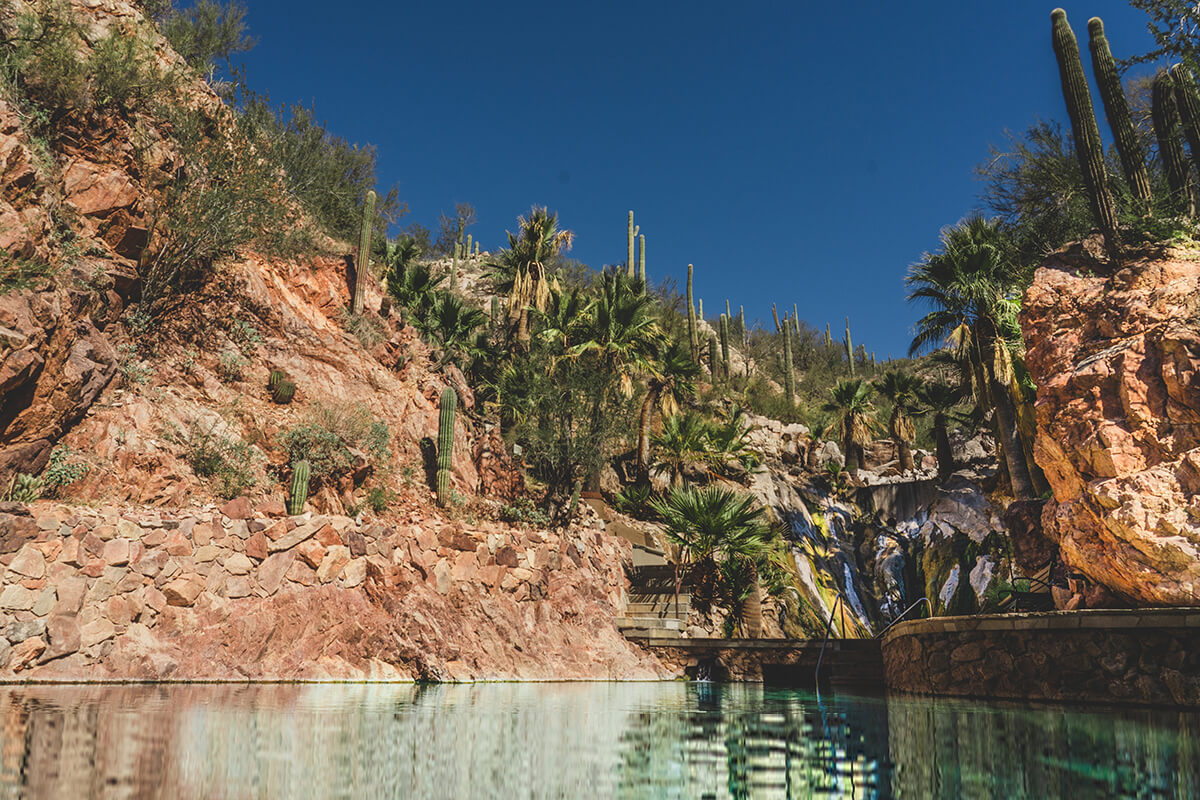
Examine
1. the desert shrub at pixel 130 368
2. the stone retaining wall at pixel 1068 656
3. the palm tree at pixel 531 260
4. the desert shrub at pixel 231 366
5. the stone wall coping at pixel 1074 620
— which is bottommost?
the stone retaining wall at pixel 1068 656

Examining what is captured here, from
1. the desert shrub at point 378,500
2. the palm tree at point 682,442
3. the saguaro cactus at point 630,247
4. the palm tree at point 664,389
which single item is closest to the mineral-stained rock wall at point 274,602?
the desert shrub at point 378,500

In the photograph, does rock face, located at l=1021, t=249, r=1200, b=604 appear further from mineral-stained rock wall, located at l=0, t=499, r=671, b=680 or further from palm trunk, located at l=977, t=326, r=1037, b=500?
mineral-stained rock wall, located at l=0, t=499, r=671, b=680

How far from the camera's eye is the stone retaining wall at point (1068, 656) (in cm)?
823

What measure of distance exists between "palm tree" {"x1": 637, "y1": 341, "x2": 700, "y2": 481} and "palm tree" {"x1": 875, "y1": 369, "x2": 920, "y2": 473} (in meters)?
8.93

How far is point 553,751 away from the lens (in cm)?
413

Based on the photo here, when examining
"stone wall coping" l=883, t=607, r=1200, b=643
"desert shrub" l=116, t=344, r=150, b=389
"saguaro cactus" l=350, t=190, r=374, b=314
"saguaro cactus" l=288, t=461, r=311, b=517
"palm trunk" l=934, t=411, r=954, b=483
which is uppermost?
"saguaro cactus" l=350, t=190, r=374, b=314

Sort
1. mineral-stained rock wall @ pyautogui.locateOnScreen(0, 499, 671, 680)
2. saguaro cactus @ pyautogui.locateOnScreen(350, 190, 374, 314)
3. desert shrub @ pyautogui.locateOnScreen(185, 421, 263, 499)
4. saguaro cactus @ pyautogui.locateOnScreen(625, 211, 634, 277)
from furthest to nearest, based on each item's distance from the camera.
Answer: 1. saguaro cactus @ pyautogui.locateOnScreen(625, 211, 634, 277)
2. saguaro cactus @ pyautogui.locateOnScreen(350, 190, 374, 314)
3. desert shrub @ pyautogui.locateOnScreen(185, 421, 263, 499)
4. mineral-stained rock wall @ pyautogui.locateOnScreen(0, 499, 671, 680)

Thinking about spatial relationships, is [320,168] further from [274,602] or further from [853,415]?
[853,415]

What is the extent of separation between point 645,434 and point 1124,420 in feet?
54.6

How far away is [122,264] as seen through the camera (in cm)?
1346

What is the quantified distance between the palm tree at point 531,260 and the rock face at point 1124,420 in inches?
657

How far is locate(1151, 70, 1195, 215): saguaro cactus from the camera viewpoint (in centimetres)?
1450

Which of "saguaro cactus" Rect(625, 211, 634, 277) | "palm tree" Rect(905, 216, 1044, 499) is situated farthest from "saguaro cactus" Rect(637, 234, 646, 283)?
"palm tree" Rect(905, 216, 1044, 499)

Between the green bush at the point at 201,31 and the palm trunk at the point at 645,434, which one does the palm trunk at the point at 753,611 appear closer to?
the palm trunk at the point at 645,434
